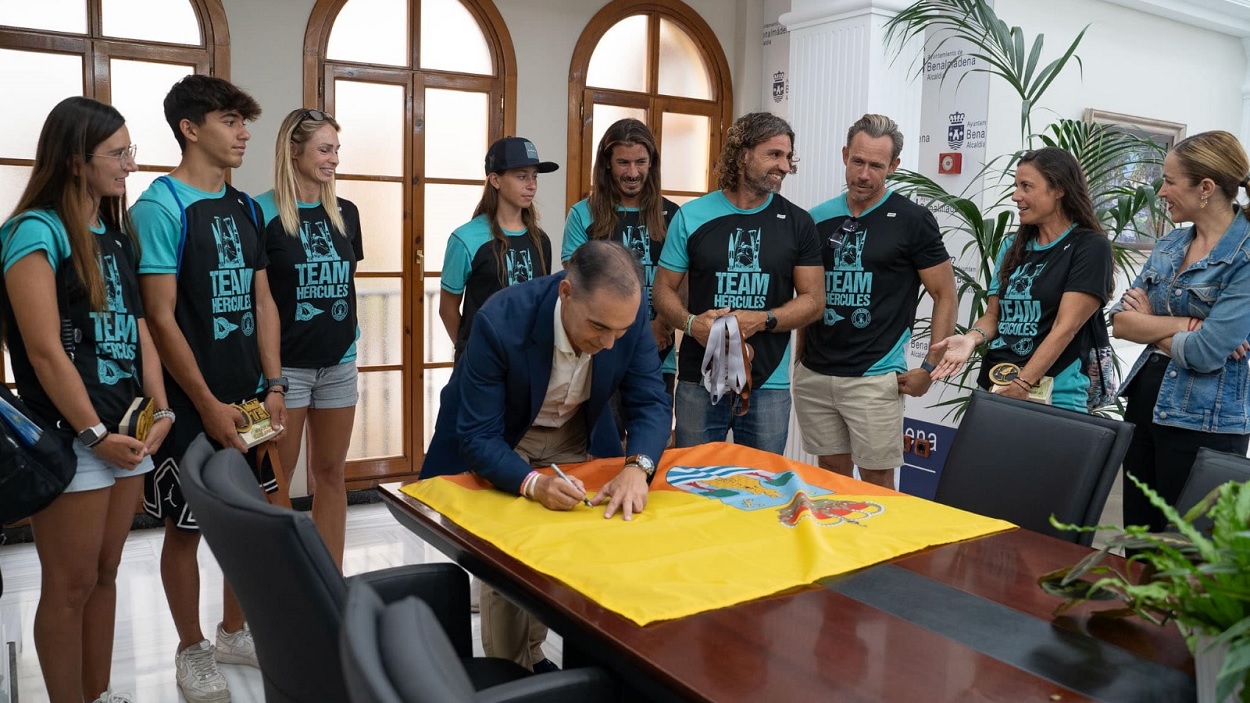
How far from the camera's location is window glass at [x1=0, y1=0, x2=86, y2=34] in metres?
3.86

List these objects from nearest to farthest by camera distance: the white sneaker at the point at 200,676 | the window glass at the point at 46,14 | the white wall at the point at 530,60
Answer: the white sneaker at the point at 200,676, the window glass at the point at 46,14, the white wall at the point at 530,60

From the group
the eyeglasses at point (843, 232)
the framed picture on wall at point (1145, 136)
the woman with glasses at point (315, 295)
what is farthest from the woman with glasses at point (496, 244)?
the framed picture on wall at point (1145, 136)

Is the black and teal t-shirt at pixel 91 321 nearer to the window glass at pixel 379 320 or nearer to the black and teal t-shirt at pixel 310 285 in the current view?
the black and teal t-shirt at pixel 310 285

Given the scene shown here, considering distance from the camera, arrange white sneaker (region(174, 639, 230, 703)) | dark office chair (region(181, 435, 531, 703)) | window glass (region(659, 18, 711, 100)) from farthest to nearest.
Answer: window glass (region(659, 18, 711, 100))
white sneaker (region(174, 639, 230, 703))
dark office chair (region(181, 435, 531, 703))

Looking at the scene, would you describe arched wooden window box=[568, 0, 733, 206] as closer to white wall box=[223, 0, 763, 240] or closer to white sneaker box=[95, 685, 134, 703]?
white wall box=[223, 0, 763, 240]

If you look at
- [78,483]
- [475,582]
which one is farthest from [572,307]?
[475,582]

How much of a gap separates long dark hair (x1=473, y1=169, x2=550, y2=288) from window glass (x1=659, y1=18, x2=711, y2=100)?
2.24 meters

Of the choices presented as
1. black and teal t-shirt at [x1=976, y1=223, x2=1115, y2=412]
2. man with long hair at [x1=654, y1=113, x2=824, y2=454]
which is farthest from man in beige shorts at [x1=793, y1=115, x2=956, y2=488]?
black and teal t-shirt at [x1=976, y1=223, x2=1115, y2=412]

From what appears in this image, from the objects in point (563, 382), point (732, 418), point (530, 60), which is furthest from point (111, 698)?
point (530, 60)

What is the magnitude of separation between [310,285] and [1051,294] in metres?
2.31

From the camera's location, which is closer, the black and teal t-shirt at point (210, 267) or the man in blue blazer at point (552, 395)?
the man in blue blazer at point (552, 395)

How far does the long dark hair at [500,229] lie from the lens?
3377 millimetres

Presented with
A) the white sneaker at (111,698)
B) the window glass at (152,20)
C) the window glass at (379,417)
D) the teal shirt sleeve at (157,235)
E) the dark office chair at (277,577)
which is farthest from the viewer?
the window glass at (379,417)

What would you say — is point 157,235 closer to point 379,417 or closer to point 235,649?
point 235,649
